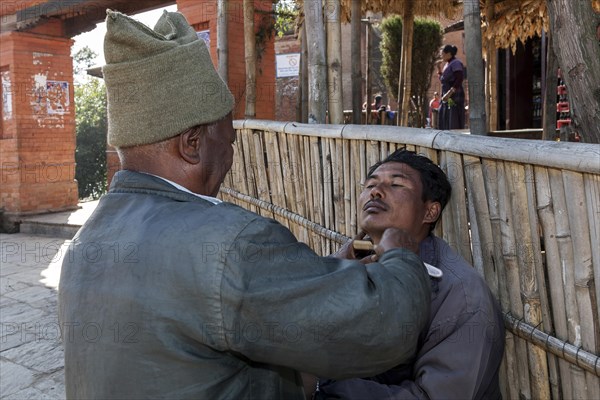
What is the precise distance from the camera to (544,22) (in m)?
7.35

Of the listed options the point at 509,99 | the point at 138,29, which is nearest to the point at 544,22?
the point at 509,99

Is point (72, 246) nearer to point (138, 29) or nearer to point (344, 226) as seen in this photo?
point (138, 29)

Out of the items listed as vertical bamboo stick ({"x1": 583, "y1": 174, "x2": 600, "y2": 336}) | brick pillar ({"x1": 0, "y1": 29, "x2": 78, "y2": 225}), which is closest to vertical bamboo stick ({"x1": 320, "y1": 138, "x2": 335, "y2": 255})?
vertical bamboo stick ({"x1": 583, "y1": 174, "x2": 600, "y2": 336})

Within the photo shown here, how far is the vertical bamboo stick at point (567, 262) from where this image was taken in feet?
5.68

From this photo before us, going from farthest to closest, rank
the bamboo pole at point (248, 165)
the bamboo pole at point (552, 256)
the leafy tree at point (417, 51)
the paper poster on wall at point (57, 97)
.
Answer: the leafy tree at point (417, 51)
the paper poster on wall at point (57, 97)
the bamboo pole at point (248, 165)
the bamboo pole at point (552, 256)

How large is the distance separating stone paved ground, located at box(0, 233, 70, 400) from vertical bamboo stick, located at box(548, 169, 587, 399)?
3.12 meters

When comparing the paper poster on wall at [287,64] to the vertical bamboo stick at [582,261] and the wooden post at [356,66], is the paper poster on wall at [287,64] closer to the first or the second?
the wooden post at [356,66]

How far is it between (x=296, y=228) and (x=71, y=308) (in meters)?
2.38

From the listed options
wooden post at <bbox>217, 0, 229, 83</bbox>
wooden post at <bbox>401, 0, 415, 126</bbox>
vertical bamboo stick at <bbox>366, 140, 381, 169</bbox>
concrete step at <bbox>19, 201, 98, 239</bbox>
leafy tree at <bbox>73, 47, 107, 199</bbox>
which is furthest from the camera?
leafy tree at <bbox>73, 47, 107, 199</bbox>

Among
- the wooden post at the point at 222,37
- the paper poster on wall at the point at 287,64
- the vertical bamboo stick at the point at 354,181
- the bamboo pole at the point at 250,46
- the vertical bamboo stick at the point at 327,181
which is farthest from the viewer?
the paper poster on wall at the point at 287,64

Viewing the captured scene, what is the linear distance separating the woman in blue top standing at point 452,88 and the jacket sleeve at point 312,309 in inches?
280

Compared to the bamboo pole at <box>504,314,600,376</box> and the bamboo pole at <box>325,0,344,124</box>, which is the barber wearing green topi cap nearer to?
the bamboo pole at <box>504,314,600,376</box>

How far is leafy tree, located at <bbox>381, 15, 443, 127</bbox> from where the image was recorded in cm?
1153

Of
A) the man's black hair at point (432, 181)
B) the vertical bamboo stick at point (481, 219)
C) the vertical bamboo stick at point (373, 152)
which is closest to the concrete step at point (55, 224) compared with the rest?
the vertical bamboo stick at point (373, 152)
